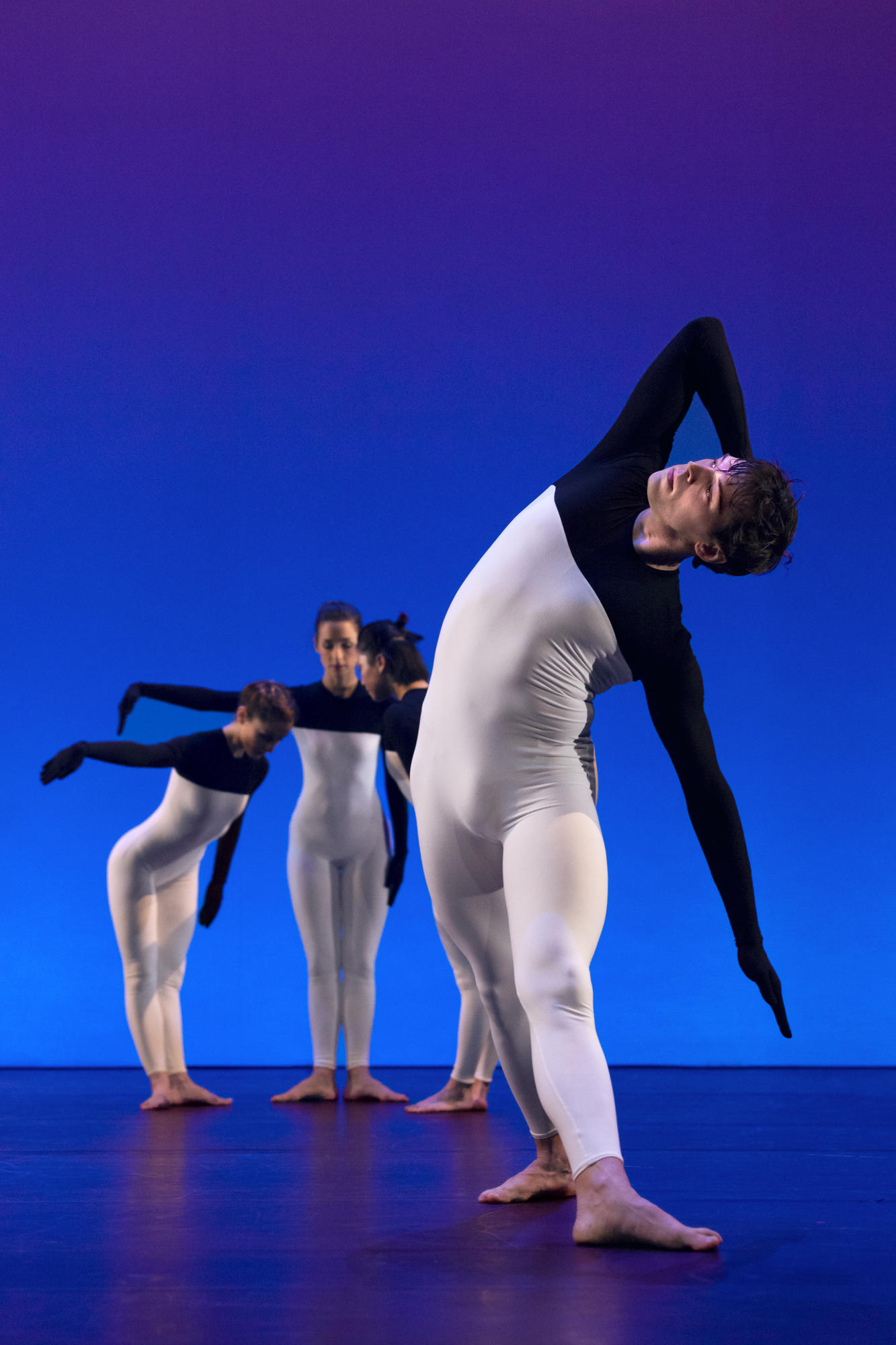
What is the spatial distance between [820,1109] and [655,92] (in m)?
→ 4.12

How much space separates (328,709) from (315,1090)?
123cm

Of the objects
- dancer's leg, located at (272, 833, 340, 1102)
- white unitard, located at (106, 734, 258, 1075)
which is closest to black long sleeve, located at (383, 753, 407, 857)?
dancer's leg, located at (272, 833, 340, 1102)

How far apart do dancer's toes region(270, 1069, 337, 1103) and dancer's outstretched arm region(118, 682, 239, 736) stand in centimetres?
119

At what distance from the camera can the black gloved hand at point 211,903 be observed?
13.9ft

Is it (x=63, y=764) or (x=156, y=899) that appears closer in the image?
(x=63, y=764)

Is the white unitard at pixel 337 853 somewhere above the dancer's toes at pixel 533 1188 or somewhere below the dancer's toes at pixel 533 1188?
above

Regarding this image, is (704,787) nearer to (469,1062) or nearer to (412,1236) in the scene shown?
(412,1236)

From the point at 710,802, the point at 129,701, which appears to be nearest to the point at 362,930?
the point at 129,701

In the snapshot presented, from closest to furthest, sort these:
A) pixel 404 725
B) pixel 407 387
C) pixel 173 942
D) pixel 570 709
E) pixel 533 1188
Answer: pixel 570 709, pixel 533 1188, pixel 404 725, pixel 173 942, pixel 407 387

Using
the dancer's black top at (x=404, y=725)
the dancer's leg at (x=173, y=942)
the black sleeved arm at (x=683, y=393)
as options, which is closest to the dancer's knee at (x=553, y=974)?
the black sleeved arm at (x=683, y=393)

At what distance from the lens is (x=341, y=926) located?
14.1ft

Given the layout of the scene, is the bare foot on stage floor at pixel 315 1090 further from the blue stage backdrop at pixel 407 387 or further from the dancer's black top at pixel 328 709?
the blue stage backdrop at pixel 407 387

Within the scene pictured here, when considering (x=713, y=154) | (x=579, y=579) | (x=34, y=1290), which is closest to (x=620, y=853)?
(x=713, y=154)

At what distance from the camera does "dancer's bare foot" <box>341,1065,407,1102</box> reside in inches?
155
